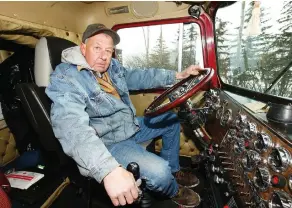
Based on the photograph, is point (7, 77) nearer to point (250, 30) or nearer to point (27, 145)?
point (27, 145)

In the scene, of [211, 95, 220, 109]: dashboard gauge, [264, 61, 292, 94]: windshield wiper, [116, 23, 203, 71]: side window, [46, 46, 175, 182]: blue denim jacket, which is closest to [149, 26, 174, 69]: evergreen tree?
[116, 23, 203, 71]: side window

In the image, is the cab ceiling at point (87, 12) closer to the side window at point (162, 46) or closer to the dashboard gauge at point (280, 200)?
the side window at point (162, 46)

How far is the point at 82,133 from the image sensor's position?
4.03 feet

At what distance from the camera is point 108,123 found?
1809mm

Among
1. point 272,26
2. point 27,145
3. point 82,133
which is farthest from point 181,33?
point 27,145

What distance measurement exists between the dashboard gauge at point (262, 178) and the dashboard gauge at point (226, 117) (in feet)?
1.53

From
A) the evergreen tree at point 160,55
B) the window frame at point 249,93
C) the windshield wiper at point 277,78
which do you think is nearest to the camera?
the window frame at point 249,93

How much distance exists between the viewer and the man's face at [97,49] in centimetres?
175

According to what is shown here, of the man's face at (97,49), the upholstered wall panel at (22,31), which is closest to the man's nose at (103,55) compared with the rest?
the man's face at (97,49)

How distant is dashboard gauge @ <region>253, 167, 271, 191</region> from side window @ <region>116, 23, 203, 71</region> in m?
1.72

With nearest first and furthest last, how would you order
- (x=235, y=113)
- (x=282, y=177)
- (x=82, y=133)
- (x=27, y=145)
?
(x=282, y=177) < (x=82, y=133) < (x=235, y=113) < (x=27, y=145)

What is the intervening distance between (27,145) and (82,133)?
5.52 feet

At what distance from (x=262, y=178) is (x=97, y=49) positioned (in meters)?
1.42

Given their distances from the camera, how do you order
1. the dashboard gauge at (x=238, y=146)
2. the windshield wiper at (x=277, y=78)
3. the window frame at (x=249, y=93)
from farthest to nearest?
the windshield wiper at (x=277, y=78)
the window frame at (x=249, y=93)
the dashboard gauge at (x=238, y=146)
